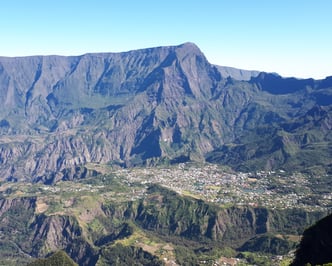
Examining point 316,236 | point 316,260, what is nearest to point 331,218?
point 316,236

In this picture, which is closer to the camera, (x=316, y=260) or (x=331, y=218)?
(x=316, y=260)

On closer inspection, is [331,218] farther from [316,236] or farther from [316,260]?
[316,260]

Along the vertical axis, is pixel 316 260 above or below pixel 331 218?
below

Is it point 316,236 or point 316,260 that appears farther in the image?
point 316,236
